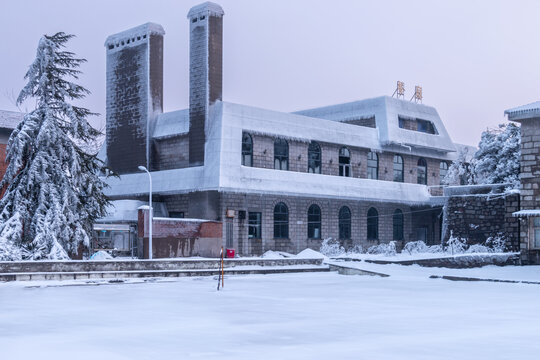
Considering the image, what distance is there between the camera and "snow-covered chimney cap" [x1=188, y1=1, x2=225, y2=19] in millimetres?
38469

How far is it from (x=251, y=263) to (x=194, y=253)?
3.85 m

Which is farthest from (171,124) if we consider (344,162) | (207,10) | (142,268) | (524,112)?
(524,112)

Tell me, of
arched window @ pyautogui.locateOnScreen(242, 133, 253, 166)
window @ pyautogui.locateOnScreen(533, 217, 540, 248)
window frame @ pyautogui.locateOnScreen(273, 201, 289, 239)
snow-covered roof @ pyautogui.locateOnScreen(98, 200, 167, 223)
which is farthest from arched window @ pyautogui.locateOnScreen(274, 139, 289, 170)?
window @ pyautogui.locateOnScreen(533, 217, 540, 248)

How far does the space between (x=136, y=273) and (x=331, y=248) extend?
17724mm

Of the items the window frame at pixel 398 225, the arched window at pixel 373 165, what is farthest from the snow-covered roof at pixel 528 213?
the window frame at pixel 398 225

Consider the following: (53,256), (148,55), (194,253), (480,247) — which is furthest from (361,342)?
(148,55)

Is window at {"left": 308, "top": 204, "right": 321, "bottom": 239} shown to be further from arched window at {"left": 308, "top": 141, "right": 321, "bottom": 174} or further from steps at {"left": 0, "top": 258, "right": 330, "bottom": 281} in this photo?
steps at {"left": 0, "top": 258, "right": 330, "bottom": 281}

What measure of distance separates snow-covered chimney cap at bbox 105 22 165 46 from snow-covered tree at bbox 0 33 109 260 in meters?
13.6

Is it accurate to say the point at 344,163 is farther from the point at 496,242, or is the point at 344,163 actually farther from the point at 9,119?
the point at 9,119

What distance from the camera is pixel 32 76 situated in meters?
28.6

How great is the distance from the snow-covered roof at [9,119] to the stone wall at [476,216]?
81.5 feet

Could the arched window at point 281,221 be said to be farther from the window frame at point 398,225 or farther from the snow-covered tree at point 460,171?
the snow-covered tree at point 460,171

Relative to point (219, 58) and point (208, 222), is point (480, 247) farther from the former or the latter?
point (219, 58)

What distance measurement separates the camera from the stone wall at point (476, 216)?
3881 cm
